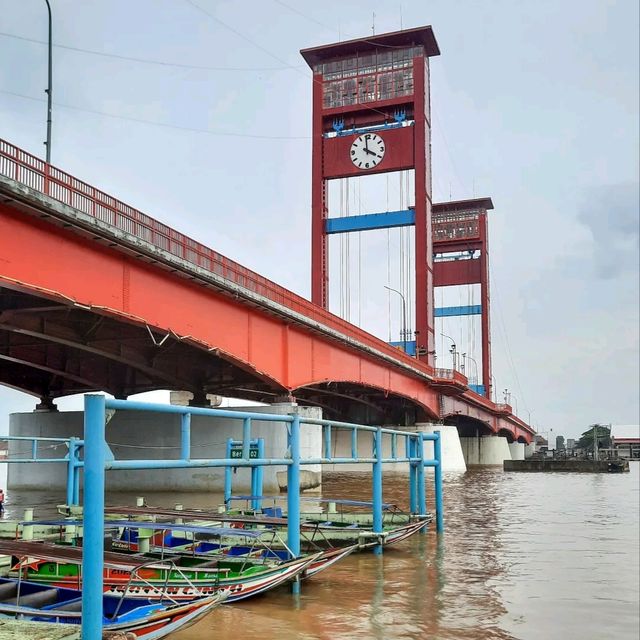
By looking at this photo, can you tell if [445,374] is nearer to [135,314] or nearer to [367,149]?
[367,149]

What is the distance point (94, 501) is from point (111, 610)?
228cm

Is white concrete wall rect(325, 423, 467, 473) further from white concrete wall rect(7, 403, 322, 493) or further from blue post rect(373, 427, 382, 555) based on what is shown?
blue post rect(373, 427, 382, 555)

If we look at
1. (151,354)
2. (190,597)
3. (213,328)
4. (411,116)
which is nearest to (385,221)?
(411,116)

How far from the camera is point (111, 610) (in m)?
8.79

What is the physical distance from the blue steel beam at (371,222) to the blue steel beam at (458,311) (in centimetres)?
4439

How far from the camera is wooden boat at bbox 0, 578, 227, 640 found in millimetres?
7484

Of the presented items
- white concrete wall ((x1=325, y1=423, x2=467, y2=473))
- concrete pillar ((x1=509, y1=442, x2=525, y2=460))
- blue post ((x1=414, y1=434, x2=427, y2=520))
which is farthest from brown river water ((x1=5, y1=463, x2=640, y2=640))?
concrete pillar ((x1=509, y1=442, x2=525, y2=460))

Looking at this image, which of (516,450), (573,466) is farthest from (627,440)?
(573,466)

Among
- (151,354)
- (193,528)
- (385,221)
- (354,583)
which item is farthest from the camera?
(385,221)

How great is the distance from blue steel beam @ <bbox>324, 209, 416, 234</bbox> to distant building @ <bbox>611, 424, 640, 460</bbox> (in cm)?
10025

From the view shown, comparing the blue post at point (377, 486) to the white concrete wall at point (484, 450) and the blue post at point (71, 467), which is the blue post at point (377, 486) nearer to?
the blue post at point (71, 467)

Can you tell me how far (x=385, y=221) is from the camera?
60.2 metres

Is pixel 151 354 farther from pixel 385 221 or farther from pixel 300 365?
pixel 385 221

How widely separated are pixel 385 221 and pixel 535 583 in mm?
48786
